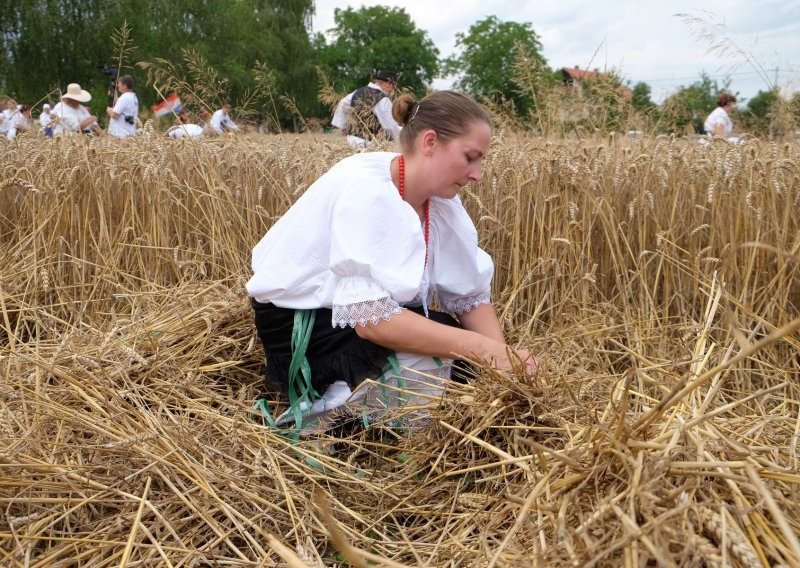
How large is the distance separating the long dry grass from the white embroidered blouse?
25 cm

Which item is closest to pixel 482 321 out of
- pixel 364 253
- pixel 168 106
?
pixel 364 253

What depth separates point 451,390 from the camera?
1609 mm

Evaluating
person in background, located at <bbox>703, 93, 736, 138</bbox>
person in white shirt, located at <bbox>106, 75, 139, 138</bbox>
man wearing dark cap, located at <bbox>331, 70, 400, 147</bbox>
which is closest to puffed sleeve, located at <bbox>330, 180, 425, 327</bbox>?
man wearing dark cap, located at <bbox>331, 70, 400, 147</bbox>

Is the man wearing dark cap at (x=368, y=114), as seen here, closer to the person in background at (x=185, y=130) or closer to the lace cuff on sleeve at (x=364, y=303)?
the person in background at (x=185, y=130)

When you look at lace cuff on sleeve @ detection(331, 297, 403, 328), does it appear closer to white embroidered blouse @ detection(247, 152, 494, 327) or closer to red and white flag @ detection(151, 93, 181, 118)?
white embroidered blouse @ detection(247, 152, 494, 327)

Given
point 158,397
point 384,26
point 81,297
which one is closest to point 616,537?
point 158,397

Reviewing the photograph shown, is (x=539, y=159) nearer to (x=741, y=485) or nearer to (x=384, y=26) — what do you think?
(x=741, y=485)

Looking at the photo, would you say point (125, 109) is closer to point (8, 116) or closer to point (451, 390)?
point (8, 116)

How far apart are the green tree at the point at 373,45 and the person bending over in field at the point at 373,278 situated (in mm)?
41796

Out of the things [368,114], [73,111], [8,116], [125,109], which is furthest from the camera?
[125,109]

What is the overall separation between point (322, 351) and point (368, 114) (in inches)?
90.5

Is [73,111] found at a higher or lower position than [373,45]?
lower

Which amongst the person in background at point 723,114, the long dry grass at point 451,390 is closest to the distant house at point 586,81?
the long dry grass at point 451,390

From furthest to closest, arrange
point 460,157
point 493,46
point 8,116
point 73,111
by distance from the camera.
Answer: point 493,46 < point 8,116 < point 73,111 < point 460,157
